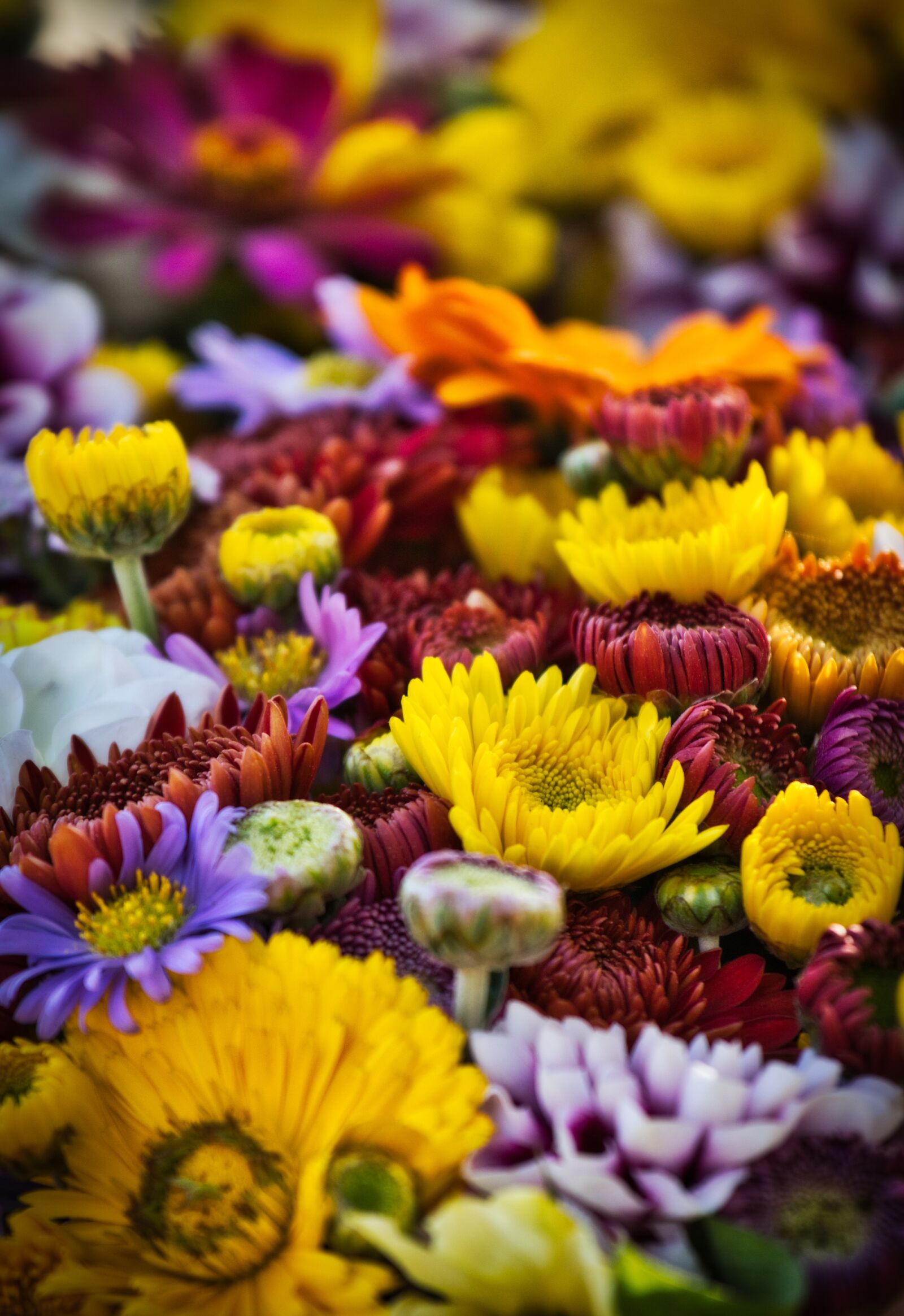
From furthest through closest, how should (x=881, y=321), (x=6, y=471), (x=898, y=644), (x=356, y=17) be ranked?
(x=356, y=17)
(x=881, y=321)
(x=6, y=471)
(x=898, y=644)

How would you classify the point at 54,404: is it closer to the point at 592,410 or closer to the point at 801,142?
the point at 592,410

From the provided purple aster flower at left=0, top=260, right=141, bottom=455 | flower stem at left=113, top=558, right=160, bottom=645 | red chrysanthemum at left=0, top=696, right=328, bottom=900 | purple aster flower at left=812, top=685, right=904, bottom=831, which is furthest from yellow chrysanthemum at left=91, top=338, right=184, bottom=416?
purple aster flower at left=812, top=685, right=904, bottom=831

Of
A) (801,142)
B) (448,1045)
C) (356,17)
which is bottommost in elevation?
(448,1045)

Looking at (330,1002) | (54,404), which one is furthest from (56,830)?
(54,404)

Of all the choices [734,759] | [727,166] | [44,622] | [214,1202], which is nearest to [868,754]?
[734,759]

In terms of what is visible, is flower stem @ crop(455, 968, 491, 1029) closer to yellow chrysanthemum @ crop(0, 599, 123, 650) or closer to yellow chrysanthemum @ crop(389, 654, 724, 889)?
yellow chrysanthemum @ crop(389, 654, 724, 889)

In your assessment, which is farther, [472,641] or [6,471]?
[6,471]

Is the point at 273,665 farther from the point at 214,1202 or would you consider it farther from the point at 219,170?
the point at 219,170

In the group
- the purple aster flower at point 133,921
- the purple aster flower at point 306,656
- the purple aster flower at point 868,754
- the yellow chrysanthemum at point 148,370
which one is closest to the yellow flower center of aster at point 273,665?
the purple aster flower at point 306,656
